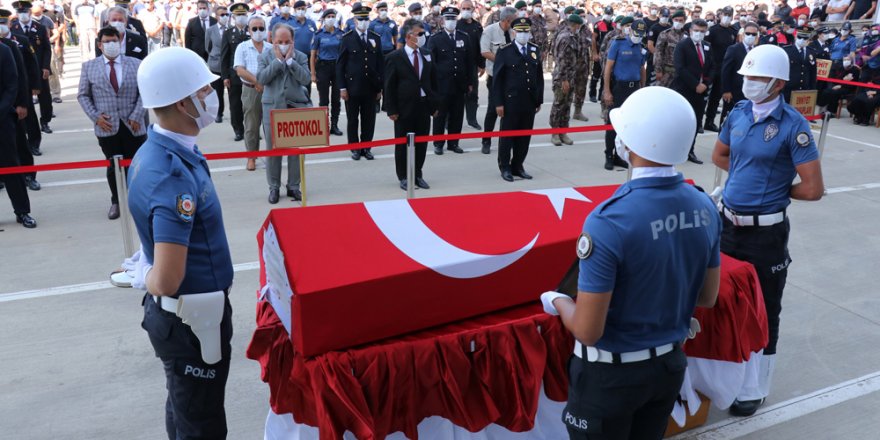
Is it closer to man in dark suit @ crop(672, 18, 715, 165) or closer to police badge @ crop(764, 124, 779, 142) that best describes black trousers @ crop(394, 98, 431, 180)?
man in dark suit @ crop(672, 18, 715, 165)

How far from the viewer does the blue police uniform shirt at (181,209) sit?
248 centimetres

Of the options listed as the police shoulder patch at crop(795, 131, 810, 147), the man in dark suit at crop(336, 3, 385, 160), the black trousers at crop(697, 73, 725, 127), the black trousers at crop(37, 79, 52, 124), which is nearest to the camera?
the police shoulder patch at crop(795, 131, 810, 147)

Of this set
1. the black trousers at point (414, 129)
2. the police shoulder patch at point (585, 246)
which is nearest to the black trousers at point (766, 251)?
the police shoulder patch at point (585, 246)

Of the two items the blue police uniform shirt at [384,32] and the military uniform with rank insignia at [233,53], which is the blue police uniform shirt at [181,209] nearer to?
the military uniform with rank insignia at [233,53]

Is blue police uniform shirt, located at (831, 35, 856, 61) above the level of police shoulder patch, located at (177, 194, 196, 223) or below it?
above

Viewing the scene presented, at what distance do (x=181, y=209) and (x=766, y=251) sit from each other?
3.06 m

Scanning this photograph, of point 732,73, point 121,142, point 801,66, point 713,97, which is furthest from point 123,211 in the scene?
point 801,66

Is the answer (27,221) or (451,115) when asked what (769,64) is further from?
(451,115)

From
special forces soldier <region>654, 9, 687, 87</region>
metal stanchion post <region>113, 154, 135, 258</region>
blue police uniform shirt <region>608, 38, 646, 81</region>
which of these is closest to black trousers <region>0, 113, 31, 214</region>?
metal stanchion post <region>113, 154, 135, 258</region>

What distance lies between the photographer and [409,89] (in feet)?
27.6

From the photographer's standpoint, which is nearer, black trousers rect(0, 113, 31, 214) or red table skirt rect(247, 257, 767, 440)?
red table skirt rect(247, 257, 767, 440)

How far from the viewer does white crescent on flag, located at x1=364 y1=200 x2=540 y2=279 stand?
3.17 metres

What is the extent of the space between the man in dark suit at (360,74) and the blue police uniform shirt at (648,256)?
7.44 meters

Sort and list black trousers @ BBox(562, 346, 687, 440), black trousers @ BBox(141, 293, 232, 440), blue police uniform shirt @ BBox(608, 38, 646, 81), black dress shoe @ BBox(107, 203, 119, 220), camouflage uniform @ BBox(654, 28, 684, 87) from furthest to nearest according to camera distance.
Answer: camouflage uniform @ BBox(654, 28, 684, 87), blue police uniform shirt @ BBox(608, 38, 646, 81), black dress shoe @ BBox(107, 203, 119, 220), black trousers @ BBox(141, 293, 232, 440), black trousers @ BBox(562, 346, 687, 440)
